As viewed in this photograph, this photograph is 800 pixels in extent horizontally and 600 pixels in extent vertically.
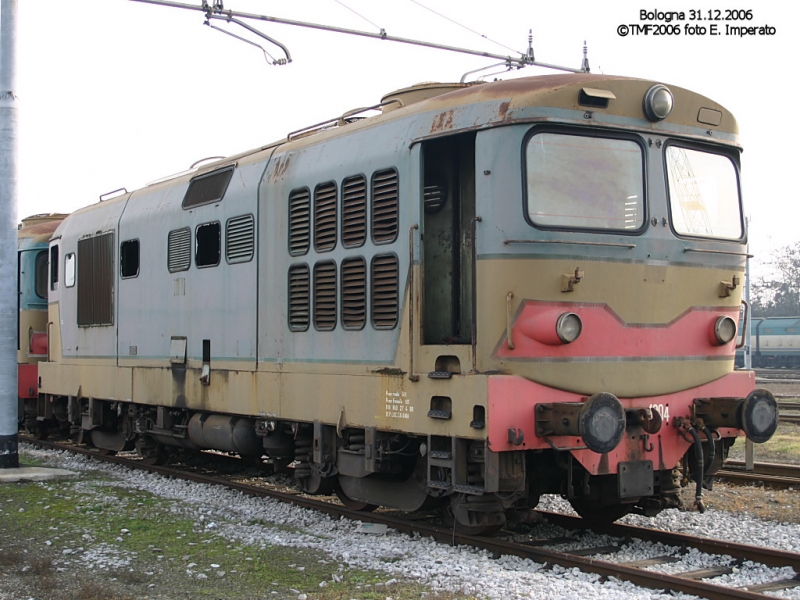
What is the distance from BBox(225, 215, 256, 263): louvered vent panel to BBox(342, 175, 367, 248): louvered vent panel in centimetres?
177

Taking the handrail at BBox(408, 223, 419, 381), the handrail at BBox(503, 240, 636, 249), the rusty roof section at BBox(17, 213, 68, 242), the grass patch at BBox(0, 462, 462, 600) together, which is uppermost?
the rusty roof section at BBox(17, 213, 68, 242)

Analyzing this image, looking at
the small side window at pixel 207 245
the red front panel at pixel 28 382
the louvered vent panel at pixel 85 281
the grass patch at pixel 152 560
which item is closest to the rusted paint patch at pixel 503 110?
the grass patch at pixel 152 560

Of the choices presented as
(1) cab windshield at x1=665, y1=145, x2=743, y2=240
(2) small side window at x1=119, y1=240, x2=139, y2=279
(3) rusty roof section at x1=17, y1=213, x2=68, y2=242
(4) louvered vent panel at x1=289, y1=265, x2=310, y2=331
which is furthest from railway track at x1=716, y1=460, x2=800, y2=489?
(3) rusty roof section at x1=17, y1=213, x2=68, y2=242

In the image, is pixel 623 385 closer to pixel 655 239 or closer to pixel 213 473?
pixel 655 239

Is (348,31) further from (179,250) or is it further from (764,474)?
(764,474)

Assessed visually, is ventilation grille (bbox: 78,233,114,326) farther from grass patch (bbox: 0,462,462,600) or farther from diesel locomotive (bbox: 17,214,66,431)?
grass patch (bbox: 0,462,462,600)

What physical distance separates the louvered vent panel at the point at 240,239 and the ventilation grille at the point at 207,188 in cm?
52

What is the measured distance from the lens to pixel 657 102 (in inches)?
311

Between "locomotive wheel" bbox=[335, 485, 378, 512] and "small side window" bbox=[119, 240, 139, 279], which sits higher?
"small side window" bbox=[119, 240, 139, 279]

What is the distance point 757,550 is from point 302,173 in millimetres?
5434

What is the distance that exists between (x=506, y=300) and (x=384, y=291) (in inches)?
55.4

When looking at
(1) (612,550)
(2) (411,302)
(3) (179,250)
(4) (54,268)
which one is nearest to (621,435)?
(1) (612,550)

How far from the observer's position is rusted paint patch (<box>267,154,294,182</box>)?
10023mm

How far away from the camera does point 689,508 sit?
947 centimetres
